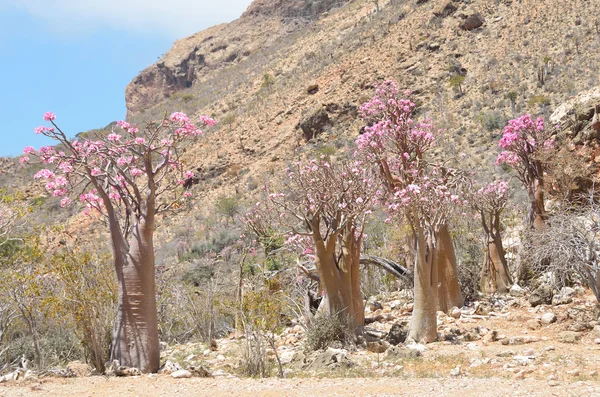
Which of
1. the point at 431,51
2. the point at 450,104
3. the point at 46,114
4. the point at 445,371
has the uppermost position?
the point at 431,51

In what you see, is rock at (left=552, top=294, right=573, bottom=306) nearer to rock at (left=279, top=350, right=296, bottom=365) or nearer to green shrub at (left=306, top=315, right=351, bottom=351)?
green shrub at (left=306, top=315, right=351, bottom=351)

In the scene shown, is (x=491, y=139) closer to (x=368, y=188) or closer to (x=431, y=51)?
(x=431, y=51)

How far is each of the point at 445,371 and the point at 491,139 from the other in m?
22.7

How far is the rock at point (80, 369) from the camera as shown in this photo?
8.02m

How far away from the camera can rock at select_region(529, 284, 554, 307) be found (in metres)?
12.0

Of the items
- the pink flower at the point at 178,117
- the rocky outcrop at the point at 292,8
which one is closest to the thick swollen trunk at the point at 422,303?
the pink flower at the point at 178,117

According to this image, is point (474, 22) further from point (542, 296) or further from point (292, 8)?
point (292, 8)

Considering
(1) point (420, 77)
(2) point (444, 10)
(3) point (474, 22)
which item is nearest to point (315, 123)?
(1) point (420, 77)

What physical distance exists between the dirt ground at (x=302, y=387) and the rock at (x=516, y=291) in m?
7.39

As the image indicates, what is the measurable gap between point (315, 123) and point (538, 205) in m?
24.3

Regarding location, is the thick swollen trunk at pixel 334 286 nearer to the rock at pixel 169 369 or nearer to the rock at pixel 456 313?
the rock at pixel 456 313

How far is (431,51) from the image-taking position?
38.8 m

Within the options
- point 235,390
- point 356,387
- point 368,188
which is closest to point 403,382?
point 356,387

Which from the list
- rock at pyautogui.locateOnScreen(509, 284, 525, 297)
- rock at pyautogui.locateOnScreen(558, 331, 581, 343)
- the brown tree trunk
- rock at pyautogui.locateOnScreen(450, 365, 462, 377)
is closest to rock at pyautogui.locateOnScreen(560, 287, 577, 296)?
rock at pyautogui.locateOnScreen(509, 284, 525, 297)
